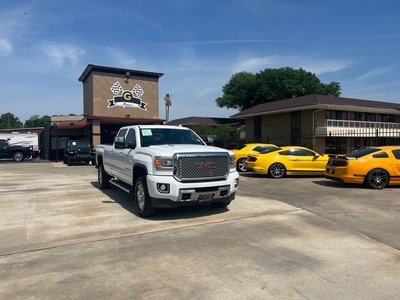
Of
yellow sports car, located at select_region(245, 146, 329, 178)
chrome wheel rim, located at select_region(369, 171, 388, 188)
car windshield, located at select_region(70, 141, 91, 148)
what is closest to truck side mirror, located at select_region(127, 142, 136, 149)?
yellow sports car, located at select_region(245, 146, 329, 178)

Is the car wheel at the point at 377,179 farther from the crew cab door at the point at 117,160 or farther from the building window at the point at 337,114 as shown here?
the building window at the point at 337,114

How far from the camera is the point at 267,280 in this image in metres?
3.87

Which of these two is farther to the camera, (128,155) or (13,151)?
(13,151)

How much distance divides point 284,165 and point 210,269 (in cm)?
1024

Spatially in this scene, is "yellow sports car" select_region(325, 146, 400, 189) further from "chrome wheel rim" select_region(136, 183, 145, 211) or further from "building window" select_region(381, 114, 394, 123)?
"building window" select_region(381, 114, 394, 123)

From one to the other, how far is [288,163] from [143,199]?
861cm

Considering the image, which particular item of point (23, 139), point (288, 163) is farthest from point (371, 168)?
point (23, 139)

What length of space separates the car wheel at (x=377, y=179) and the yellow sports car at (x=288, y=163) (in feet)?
10.6

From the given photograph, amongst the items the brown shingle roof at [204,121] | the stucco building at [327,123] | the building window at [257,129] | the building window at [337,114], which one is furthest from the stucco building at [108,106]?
the building window at [337,114]

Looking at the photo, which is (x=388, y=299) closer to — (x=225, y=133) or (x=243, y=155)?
(x=243, y=155)

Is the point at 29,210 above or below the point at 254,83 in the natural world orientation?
below

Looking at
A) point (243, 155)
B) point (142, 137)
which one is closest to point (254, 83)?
point (243, 155)

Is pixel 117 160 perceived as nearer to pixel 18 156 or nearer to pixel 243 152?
pixel 243 152

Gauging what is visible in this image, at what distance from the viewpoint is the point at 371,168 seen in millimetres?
10664
